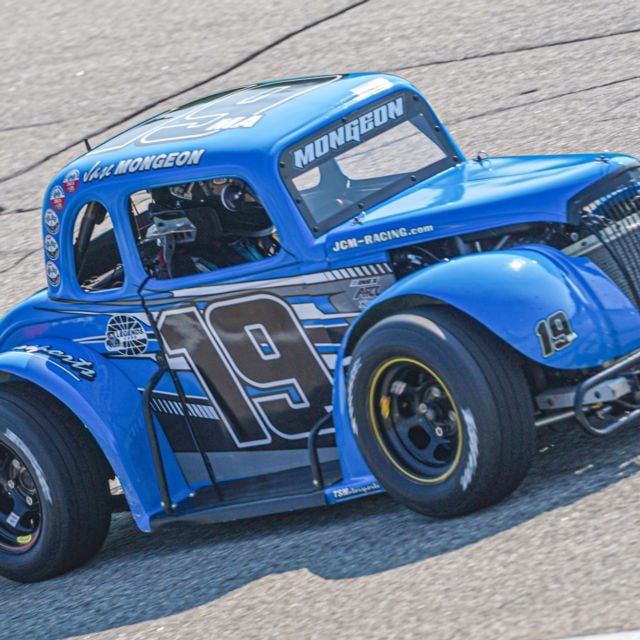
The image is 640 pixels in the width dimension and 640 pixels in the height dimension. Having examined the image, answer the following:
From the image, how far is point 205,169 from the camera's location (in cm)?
622

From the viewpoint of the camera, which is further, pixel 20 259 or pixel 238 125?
pixel 20 259

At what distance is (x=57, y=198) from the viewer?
6812 mm

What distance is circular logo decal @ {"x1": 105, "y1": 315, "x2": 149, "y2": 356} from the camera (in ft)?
21.0

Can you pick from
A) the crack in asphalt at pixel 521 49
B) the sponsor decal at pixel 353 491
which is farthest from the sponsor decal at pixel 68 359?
the crack in asphalt at pixel 521 49

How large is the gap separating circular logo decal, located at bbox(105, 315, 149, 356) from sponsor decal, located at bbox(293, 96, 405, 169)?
3.59ft

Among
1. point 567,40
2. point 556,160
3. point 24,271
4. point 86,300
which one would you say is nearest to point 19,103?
point 24,271

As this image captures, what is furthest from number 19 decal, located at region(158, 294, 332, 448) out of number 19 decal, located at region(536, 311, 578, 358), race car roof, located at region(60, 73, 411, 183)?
number 19 decal, located at region(536, 311, 578, 358)

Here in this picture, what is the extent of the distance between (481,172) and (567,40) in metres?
7.06

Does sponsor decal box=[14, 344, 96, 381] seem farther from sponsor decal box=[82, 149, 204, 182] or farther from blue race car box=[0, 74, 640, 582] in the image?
sponsor decal box=[82, 149, 204, 182]

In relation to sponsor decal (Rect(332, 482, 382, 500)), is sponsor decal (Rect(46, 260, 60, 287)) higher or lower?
higher

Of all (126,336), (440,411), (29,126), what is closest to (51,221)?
(126,336)

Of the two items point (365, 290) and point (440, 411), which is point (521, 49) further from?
point (440, 411)

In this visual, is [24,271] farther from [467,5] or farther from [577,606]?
[577,606]

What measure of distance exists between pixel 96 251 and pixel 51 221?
0.90 feet
